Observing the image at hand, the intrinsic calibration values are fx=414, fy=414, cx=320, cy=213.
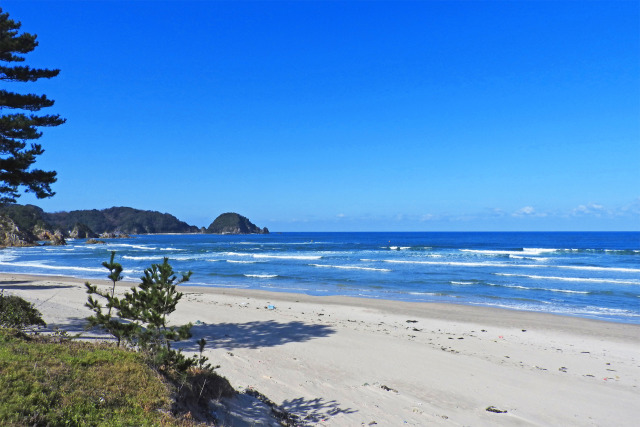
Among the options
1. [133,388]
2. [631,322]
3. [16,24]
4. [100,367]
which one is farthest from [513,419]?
[16,24]

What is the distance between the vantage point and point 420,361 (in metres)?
9.59

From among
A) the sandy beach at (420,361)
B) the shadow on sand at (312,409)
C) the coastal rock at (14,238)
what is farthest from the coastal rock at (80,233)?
the shadow on sand at (312,409)

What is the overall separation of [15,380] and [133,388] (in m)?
1.10

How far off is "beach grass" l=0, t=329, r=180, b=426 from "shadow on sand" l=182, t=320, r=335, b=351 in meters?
4.79

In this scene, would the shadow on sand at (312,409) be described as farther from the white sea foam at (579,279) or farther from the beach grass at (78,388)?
the white sea foam at (579,279)

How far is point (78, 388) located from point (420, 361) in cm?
738

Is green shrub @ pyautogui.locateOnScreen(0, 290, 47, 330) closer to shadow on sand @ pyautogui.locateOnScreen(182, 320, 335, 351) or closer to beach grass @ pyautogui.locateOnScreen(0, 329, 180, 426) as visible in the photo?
beach grass @ pyautogui.locateOnScreen(0, 329, 180, 426)

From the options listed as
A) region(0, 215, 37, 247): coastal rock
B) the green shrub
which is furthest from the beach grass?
region(0, 215, 37, 247): coastal rock

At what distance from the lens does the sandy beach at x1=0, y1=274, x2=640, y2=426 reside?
268 inches

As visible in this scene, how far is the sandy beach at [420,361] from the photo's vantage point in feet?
22.3

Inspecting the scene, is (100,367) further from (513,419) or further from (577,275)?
(577,275)

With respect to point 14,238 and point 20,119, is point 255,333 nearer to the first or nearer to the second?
point 20,119

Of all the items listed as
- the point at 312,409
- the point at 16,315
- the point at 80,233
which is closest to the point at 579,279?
the point at 312,409

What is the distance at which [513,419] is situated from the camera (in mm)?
6562
